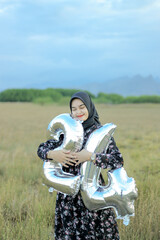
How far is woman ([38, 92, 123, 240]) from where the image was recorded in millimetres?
2422

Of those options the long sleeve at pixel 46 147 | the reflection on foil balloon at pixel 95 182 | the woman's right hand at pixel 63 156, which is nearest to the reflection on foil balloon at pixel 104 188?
the reflection on foil balloon at pixel 95 182

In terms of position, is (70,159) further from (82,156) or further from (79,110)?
(79,110)

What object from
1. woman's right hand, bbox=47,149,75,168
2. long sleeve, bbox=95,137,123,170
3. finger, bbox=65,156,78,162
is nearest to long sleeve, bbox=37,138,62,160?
woman's right hand, bbox=47,149,75,168

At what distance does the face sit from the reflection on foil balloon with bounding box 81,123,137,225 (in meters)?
0.18

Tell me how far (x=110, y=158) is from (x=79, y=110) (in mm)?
484

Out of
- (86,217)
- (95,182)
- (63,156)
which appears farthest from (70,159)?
(86,217)

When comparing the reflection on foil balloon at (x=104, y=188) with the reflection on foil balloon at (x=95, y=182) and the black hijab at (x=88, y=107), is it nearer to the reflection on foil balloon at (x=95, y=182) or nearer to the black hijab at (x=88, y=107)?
the reflection on foil balloon at (x=95, y=182)

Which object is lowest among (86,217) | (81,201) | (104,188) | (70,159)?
(86,217)

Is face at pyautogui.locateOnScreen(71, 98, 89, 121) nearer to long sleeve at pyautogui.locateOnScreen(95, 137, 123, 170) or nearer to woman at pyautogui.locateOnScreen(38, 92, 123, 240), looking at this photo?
woman at pyautogui.locateOnScreen(38, 92, 123, 240)

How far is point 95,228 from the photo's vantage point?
2.49m

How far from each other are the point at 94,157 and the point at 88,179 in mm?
201

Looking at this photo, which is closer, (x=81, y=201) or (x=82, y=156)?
(x=82, y=156)

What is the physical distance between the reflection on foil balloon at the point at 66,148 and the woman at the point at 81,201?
0.22ft

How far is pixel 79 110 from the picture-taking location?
250cm
